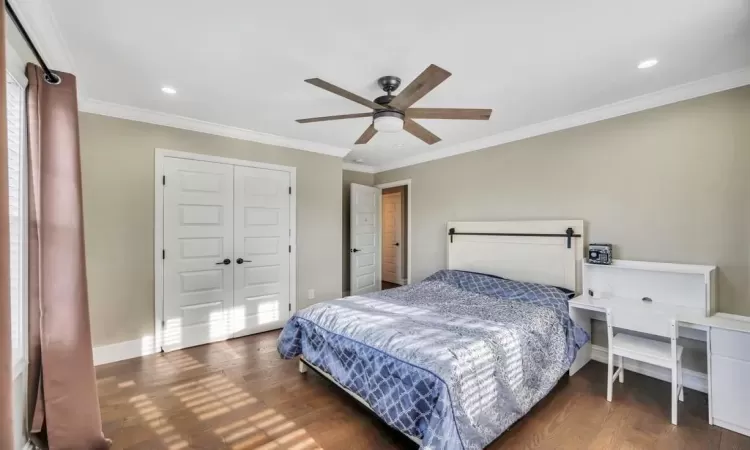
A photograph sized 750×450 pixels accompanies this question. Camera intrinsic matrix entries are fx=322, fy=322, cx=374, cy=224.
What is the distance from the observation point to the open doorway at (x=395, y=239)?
6.87m

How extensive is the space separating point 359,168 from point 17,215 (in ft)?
14.5

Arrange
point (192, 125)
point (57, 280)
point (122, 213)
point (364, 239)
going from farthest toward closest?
1. point (364, 239)
2. point (192, 125)
3. point (122, 213)
4. point (57, 280)

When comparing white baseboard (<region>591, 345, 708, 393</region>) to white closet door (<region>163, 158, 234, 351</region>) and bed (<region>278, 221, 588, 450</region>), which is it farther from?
white closet door (<region>163, 158, 234, 351</region>)

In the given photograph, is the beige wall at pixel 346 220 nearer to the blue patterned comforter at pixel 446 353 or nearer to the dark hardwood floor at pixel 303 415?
the blue patterned comforter at pixel 446 353

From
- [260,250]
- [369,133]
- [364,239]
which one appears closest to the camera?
[369,133]

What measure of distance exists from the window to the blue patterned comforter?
1.61 m

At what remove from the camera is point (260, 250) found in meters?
3.94

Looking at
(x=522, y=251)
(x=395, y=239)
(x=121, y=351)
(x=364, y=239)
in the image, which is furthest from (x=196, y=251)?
(x=395, y=239)

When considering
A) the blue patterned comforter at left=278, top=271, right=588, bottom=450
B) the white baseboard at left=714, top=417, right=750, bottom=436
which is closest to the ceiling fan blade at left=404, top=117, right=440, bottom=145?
the blue patterned comforter at left=278, top=271, right=588, bottom=450

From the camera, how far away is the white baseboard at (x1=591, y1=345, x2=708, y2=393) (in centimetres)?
253

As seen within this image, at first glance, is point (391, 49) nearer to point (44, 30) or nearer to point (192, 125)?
point (44, 30)

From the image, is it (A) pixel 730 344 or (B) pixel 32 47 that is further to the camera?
(A) pixel 730 344

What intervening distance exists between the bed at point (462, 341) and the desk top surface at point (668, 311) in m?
0.19

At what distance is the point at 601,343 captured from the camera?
3.10m
